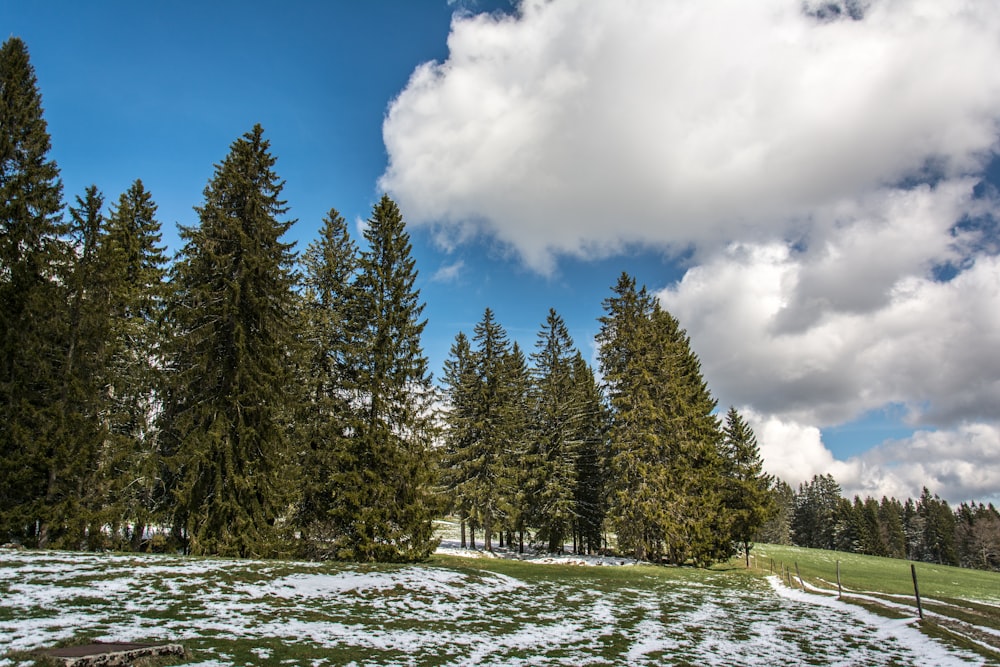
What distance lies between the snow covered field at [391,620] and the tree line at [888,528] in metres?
85.5

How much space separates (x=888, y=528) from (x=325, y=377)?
436ft

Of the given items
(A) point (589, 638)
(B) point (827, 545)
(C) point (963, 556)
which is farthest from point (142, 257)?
(C) point (963, 556)

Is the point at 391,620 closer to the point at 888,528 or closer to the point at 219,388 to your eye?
the point at 219,388

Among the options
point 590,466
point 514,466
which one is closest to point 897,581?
point 590,466

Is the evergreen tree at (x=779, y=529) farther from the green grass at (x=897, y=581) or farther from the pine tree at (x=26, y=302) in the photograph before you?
the pine tree at (x=26, y=302)

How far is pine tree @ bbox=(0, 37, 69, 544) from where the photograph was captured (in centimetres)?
1800

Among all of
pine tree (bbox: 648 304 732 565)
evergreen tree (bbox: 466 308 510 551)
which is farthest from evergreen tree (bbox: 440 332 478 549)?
pine tree (bbox: 648 304 732 565)

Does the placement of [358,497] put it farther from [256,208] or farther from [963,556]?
[963,556]

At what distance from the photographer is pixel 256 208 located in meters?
22.7

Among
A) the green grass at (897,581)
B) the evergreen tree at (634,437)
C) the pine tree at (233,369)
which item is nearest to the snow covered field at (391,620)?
the pine tree at (233,369)

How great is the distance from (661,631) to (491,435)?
91.9 feet

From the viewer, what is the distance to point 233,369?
70.2ft

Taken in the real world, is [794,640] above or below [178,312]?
below

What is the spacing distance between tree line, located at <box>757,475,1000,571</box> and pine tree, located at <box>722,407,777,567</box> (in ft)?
161
